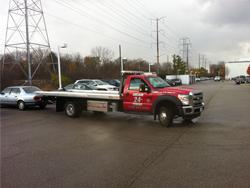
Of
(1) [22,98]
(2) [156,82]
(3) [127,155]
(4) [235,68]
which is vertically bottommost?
(3) [127,155]

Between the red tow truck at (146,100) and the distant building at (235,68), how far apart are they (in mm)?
141492

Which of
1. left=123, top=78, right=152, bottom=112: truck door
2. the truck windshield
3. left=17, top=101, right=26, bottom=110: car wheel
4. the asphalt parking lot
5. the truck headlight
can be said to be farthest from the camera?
left=17, top=101, right=26, bottom=110: car wheel

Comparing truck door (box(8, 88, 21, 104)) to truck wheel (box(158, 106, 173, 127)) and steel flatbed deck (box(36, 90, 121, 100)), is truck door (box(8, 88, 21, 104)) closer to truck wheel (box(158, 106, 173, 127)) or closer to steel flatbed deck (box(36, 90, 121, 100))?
steel flatbed deck (box(36, 90, 121, 100))

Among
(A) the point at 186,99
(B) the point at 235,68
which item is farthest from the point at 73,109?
(B) the point at 235,68

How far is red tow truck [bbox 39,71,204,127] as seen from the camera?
10.6 metres

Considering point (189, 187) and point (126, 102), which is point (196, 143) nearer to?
point (189, 187)

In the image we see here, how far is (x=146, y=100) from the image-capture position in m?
11.3

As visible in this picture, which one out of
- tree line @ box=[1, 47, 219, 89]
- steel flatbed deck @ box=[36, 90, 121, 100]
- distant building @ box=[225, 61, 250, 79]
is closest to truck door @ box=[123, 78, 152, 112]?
steel flatbed deck @ box=[36, 90, 121, 100]

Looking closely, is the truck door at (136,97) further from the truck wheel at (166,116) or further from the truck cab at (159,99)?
the truck wheel at (166,116)

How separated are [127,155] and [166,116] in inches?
167

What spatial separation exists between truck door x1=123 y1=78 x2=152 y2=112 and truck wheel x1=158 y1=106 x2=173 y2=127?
22.3 inches

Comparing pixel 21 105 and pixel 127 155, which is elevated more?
pixel 21 105

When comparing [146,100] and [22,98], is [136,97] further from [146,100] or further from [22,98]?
[22,98]

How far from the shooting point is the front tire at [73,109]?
540 inches
